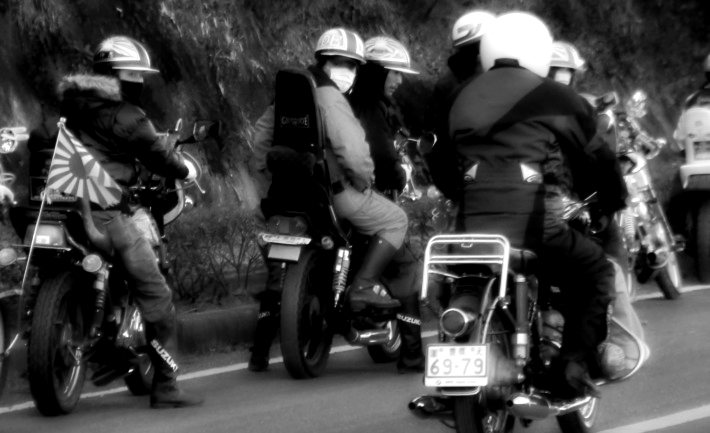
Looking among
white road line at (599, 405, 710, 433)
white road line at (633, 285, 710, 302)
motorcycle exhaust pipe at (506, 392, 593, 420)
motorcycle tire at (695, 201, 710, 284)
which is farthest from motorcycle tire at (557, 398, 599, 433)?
motorcycle tire at (695, 201, 710, 284)

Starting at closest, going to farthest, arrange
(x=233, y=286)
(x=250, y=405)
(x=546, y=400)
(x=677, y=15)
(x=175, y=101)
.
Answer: (x=546, y=400), (x=250, y=405), (x=233, y=286), (x=175, y=101), (x=677, y=15)

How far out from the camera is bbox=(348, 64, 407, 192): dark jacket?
9.59m

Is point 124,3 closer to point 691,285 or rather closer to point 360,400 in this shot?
point 691,285

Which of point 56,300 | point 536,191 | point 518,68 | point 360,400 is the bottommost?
point 360,400

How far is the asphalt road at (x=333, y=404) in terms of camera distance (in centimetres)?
786

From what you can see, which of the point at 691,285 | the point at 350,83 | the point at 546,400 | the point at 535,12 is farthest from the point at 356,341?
the point at 535,12

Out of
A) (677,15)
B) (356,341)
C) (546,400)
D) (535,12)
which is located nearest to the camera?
(546,400)

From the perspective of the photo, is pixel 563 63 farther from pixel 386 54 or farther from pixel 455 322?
pixel 455 322

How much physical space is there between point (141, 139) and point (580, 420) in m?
2.72

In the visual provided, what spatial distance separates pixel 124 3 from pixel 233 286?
3.84 meters

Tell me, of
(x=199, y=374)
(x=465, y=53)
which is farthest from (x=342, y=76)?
(x=199, y=374)

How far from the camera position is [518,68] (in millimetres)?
6664

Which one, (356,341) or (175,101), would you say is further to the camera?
(175,101)

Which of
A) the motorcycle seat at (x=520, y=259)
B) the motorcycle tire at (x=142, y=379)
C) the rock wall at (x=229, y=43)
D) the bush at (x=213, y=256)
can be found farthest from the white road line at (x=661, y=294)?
the motorcycle seat at (x=520, y=259)
